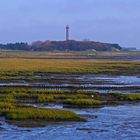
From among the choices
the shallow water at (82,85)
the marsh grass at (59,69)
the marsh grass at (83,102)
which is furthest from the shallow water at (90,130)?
the marsh grass at (59,69)

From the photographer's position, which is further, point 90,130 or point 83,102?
point 83,102

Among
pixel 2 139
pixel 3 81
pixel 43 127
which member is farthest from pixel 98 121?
pixel 3 81

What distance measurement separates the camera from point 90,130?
85.7ft

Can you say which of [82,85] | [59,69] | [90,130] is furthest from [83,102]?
[59,69]

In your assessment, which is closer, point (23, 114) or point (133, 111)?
point (23, 114)

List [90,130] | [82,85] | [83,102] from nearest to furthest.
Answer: [90,130], [83,102], [82,85]

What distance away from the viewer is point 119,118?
30.2 meters

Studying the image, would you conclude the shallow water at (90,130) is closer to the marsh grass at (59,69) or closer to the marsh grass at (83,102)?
the marsh grass at (83,102)

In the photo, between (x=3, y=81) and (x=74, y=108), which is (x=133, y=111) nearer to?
(x=74, y=108)

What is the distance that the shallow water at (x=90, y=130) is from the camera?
24.5 m

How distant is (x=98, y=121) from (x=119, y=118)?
175 centimetres

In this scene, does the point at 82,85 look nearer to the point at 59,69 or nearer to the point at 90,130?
the point at 90,130

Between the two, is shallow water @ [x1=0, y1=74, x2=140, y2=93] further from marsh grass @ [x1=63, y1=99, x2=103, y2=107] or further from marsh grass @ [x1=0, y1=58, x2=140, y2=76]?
marsh grass @ [x1=0, y1=58, x2=140, y2=76]

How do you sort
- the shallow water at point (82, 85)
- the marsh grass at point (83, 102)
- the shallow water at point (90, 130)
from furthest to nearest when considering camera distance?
the shallow water at point (82, 85)
the marsh grass at point (83, 102)
the shallow water at point (90, 130)
